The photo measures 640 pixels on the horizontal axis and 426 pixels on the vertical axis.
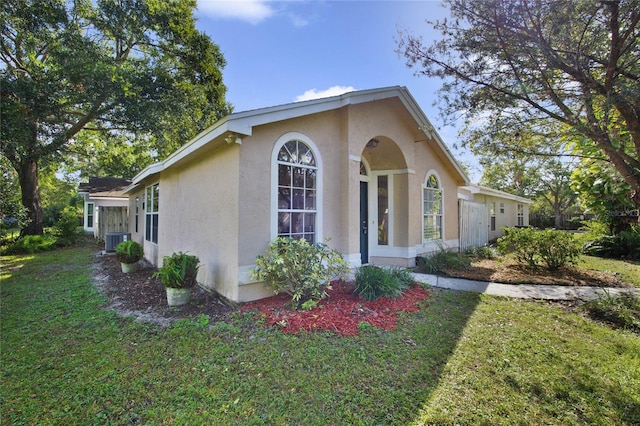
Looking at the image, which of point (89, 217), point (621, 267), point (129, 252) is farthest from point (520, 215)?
point (89, 217)

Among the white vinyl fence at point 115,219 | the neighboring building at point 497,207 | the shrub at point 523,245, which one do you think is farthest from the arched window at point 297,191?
the white vinyl fence at point 115,219

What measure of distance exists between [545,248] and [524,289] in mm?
2302

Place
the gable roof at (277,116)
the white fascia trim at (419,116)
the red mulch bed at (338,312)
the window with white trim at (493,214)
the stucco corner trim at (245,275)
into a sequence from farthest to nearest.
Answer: the window with white trim at (493,214) → the white fascia trim at (419,116) → the stucco corner trim at (245,275) → the gable roof at (277,116) → the red mulch bed at (338,312)

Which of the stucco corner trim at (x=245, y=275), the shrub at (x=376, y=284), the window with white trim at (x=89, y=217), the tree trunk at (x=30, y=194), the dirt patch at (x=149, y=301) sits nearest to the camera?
the dirt patch at (x=149, y=301)

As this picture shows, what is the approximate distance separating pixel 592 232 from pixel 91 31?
25070 millimetres

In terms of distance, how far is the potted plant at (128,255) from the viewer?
843cm

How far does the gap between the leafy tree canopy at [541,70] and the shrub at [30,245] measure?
1746cm

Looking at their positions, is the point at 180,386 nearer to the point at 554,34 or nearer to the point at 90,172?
the point at 554,34

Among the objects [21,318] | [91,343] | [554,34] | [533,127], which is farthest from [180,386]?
[533,127]

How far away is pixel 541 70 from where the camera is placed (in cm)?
515

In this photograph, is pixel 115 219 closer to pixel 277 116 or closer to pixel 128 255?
pixel 128 255

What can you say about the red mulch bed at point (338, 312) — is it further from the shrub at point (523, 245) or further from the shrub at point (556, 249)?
the shrub at point (556, 249)

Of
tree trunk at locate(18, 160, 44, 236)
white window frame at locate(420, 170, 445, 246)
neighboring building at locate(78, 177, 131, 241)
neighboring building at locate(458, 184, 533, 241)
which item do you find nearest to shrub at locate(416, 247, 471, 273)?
white window frame at locate(420, 170, 445, 246)

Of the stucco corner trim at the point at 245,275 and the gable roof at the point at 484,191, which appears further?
the gable roof at the point at 484,191
